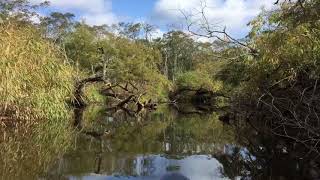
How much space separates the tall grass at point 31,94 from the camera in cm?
1336

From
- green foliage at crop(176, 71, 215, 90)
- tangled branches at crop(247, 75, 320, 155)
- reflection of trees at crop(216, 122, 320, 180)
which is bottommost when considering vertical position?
reflection of trees at crop(216, 122, 320, 180)

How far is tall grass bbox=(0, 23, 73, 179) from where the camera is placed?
13.4 metres

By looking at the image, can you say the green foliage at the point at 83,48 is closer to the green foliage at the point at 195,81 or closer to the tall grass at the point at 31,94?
the green foliage at the point at 195,81

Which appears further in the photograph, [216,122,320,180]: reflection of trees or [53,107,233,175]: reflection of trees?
[53,107,233,175]: reflection of trees

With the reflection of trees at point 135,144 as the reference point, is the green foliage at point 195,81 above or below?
above

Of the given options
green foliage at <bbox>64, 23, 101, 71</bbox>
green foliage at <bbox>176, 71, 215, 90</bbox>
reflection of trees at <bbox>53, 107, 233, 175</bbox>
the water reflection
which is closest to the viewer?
the water reflection

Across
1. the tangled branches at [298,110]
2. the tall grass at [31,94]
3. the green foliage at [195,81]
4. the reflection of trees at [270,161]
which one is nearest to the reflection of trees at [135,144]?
the tall grass at [31,94]

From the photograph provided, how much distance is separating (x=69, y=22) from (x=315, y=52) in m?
41.2

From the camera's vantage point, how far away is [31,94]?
15.8m

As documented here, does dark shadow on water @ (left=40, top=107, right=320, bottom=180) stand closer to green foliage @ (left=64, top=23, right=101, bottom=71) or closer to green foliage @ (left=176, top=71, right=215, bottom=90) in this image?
green foliage @ (left=64, top=23, right=101, bottom=71)

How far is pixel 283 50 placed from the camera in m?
13.0

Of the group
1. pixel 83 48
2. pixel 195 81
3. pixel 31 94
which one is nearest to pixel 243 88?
pixel 31 94

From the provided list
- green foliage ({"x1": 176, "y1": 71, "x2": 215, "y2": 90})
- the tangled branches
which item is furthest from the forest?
green foliage ({"x1": 176, "y1": 71, "x2": 215, "y2": 90})

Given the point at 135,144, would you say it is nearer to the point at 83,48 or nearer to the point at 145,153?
the point at 145,153
